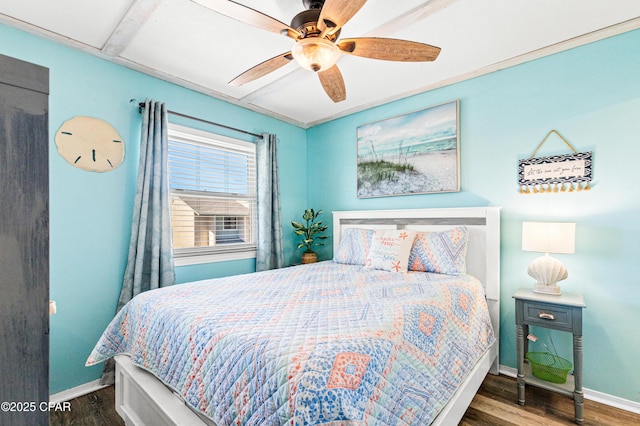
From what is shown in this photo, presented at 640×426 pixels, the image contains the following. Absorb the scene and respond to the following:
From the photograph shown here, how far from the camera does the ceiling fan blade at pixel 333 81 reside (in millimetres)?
1964

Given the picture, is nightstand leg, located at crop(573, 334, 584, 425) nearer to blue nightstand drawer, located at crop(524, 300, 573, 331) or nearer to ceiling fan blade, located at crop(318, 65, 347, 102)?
blue nightstand drawer, located at crop(524, 300, 573, 331)

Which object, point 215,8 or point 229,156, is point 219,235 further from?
A: point 215,8

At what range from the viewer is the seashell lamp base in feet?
7.08

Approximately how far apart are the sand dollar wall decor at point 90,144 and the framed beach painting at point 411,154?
2420 mm

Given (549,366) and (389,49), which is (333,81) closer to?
(389,49)

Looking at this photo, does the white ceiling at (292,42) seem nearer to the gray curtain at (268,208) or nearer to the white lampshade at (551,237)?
the gray curtain at (268,208)

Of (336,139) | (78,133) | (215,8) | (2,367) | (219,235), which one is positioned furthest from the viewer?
(336,139)

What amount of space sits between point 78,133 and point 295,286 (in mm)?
1990

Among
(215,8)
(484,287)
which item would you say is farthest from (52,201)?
(484,287)

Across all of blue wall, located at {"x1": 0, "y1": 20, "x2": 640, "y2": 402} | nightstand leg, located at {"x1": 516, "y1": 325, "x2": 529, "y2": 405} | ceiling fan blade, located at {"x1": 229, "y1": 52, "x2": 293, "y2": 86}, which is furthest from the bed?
ceiling fan blade, located at {"x1": 229, "y1": 52, "x2": 293, "y2": 86}

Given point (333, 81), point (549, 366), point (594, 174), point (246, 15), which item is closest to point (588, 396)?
point (549, 366)

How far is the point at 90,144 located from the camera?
2320 mm

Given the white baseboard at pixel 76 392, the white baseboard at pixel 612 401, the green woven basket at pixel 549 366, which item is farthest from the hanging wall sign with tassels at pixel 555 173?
the white baseboard at pixel 76 392

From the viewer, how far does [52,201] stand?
84.4 inches
